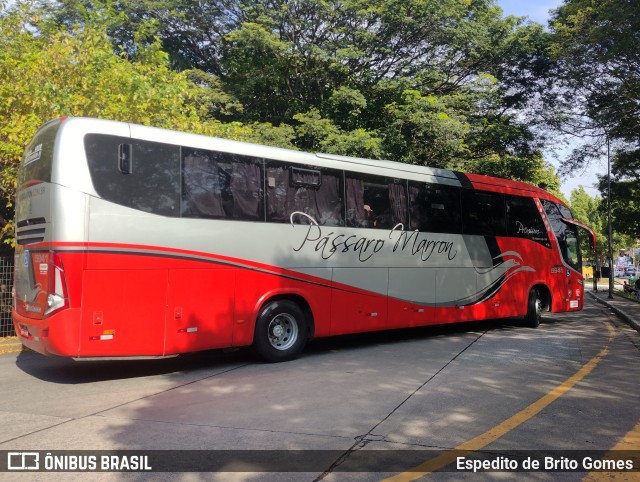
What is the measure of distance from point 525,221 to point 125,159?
9898mm

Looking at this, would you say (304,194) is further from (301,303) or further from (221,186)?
(301,303)

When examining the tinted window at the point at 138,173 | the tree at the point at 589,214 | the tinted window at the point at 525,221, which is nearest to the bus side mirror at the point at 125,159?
the tinted window at the point at 138,173

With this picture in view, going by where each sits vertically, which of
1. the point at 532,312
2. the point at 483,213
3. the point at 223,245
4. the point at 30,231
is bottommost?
the point at 532,312

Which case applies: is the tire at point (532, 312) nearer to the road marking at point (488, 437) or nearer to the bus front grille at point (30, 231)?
the road marking at point (488, 437)

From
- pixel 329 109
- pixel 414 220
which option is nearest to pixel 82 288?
pixel 414 220

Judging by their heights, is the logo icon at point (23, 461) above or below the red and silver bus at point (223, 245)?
below

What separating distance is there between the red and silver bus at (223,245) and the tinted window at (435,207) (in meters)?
0.03

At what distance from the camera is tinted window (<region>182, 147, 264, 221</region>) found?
7.63 metres

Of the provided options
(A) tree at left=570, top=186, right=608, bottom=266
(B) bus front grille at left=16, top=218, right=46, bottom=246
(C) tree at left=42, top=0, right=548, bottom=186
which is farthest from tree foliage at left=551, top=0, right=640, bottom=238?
(A) tree at left=570, top=186, right=608, bottom=266

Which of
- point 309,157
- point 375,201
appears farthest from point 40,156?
point 375,201

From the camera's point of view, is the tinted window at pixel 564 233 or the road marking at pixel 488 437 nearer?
the road marking at pixel 488 437

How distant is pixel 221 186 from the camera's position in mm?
7961

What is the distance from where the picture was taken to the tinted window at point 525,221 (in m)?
12.8

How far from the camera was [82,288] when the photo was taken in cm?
662
